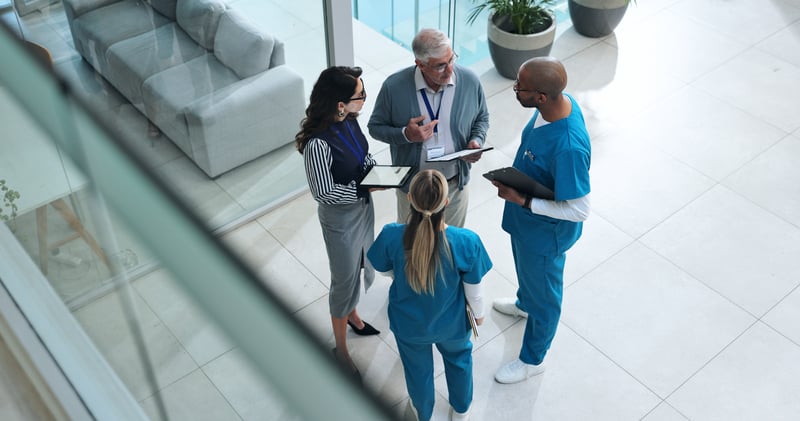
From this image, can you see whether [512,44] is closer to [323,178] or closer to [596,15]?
[596,15]

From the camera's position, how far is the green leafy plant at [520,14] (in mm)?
5566

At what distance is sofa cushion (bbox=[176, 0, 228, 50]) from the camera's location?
374 cm

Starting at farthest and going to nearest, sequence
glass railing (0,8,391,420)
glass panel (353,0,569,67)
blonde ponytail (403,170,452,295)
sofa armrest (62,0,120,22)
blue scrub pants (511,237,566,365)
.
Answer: glass panel (353,0,569,67) < sofa armrest (62,0,120,22) < blue scrub pants (511,237,566,365) < blonde ponytail (403,170,452,295) < glass railing (0,8,391,420)

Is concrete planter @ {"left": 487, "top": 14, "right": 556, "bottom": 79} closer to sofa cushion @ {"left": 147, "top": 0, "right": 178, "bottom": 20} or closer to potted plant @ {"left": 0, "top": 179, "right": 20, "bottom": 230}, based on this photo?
sofa cushion @ {"left": 147, "top": 0, "right": 178, "bottom": 20}

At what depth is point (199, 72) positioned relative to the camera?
393 centimetres

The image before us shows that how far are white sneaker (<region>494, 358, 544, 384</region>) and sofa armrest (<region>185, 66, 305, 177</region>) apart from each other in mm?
1829

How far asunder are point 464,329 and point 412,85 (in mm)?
1037

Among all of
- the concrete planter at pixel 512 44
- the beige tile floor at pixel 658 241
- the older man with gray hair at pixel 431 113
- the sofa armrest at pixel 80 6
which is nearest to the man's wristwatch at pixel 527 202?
the older man with gray hair at pixel 431 113

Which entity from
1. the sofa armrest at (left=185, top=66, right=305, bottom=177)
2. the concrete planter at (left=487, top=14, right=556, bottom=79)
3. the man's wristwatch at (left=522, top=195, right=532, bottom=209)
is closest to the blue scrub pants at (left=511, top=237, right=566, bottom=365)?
the man's wristwatch at (left=522, top=195, right=532, bottom=209)

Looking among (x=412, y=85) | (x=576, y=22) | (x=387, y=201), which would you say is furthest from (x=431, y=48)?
(x=576, y=22)

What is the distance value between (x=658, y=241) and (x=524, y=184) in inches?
68.7

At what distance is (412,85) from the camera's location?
3275 millimetres

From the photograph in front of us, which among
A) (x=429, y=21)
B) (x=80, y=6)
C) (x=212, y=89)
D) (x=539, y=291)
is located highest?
(x=80, y=6)

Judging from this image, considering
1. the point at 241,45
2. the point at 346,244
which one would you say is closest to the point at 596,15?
the point at 241,45
